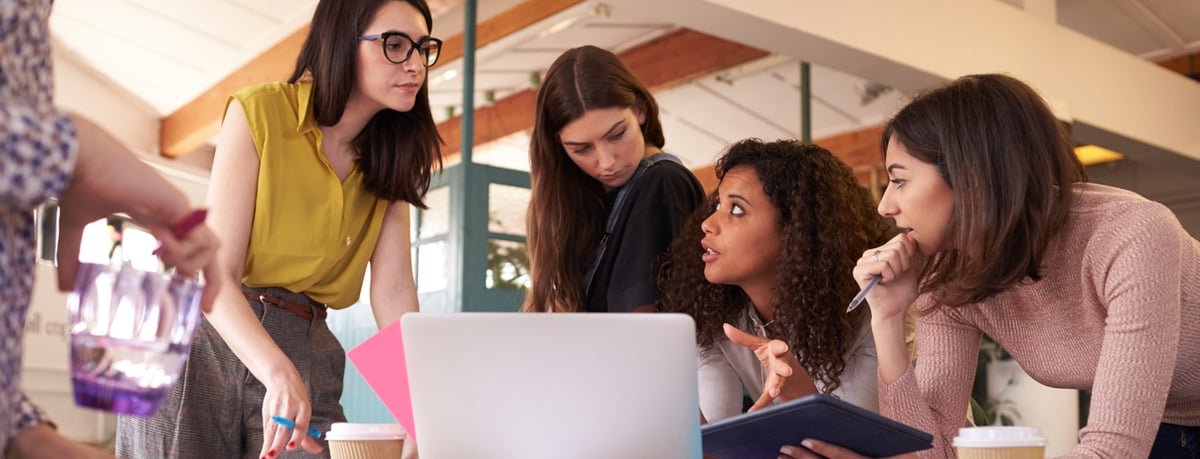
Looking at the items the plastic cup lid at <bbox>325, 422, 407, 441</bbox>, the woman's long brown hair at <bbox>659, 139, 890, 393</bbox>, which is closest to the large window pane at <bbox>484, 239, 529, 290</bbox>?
the woman's long brown hair at <bbox>659, 139, 890, 393</bbox>

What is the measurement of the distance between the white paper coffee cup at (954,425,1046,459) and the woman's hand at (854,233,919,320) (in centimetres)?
62

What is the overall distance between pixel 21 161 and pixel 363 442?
69cm

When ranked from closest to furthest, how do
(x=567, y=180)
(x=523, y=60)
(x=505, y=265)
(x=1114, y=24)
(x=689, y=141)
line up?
(x=567, y=180) → (x=505, y=265) → (x=523, y=60) → (x=1114, y=24) → (x=689, y=141)

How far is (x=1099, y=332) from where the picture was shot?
1657 mm

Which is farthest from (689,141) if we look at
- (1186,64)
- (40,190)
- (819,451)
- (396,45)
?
(40,190)

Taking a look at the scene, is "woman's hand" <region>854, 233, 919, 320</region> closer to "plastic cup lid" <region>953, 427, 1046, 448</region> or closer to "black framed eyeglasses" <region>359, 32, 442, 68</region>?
"plastic cup lid" <region>953, 427, 1046, 448</region>

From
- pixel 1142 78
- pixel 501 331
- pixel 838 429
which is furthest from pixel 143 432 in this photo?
pixel 1142 78

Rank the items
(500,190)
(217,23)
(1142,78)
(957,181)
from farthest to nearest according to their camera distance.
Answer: (1142,78) < (217,23) < (500,190) < (957,181)

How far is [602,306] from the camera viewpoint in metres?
2.31

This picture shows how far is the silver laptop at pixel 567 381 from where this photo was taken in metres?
1.17

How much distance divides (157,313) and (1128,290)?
1287 mm

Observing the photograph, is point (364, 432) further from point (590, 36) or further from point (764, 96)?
point (764, 96)

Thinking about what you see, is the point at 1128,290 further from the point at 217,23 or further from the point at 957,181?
the point at 217,23

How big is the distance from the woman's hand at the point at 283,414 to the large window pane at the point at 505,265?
8.69ft
